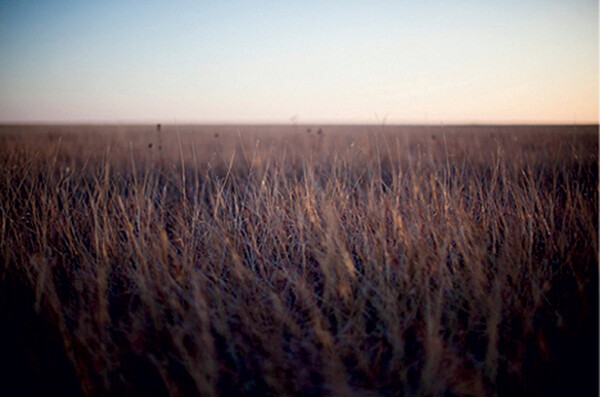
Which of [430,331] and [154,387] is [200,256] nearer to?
[154,387]

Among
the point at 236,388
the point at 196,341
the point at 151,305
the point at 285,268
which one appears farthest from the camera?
the point at 285,268

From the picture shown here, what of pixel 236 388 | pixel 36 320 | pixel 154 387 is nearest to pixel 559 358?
pixel 236 388

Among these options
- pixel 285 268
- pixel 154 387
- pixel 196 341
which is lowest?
pixel 154 387

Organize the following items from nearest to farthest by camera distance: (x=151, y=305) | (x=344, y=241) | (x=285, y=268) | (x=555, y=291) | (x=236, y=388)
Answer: (x=236, y=388), (x=151, y=305), (x=555, y=291), (x=285, y=268), (x=344, y=241)

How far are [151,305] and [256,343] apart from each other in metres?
0.56

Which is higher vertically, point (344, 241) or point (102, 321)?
point (344, 241)

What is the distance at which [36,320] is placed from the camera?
1585 mm

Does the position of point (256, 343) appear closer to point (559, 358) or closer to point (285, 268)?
point (285, 268)

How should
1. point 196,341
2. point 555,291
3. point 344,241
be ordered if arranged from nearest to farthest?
point 196,341
point 555,291
point 344,241

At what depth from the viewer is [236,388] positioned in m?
1.24

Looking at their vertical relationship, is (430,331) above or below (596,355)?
above

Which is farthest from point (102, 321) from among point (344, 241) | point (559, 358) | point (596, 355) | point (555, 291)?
point (555, 291)

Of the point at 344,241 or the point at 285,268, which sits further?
the point at 344,241

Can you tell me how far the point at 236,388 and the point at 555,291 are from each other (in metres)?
1.68
